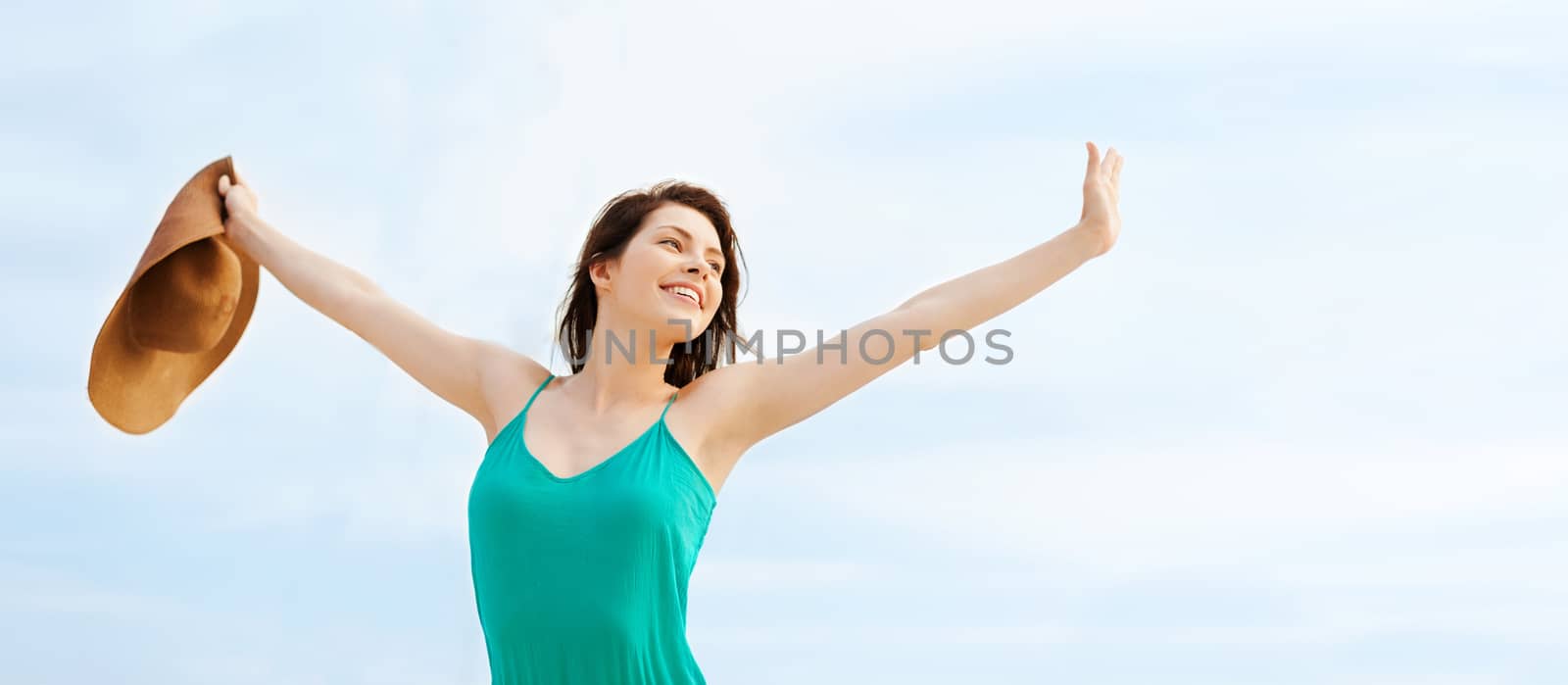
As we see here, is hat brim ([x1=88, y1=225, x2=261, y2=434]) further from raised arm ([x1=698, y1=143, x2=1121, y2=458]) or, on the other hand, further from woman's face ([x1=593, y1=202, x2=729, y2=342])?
raised arm ([x1=698, y1=143, x2=1121, y2=458])

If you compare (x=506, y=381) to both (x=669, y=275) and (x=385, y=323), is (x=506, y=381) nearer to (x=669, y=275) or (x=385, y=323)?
(x=385, y=323)

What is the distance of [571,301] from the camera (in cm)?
→ 439

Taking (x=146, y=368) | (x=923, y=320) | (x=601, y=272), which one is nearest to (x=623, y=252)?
(x=601, y=272)

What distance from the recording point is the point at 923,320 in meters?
3.77

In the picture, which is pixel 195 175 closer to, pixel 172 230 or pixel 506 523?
pixel 172 230

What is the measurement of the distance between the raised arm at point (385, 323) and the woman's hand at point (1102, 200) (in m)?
1.47

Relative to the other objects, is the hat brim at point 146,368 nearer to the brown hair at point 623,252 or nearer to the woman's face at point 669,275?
the brown hair at point 623,252

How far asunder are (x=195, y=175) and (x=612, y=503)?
159 cm

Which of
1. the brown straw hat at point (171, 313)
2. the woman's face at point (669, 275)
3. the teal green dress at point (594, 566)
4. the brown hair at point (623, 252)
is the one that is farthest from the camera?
the brown straw hat at point (171, 313)

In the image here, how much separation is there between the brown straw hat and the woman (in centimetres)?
19

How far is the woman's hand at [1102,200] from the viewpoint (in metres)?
3.78

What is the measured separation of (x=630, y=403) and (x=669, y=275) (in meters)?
0.33

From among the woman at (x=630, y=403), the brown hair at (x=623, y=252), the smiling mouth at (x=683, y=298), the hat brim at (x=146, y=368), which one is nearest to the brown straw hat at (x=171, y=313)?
the hat brim at (x=146, y=368)

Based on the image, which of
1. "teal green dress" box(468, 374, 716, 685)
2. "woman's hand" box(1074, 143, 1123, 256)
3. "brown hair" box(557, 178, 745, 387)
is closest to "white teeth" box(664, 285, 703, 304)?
"brown hair" box(557, 178, 745, 387)
